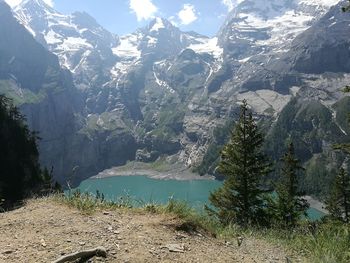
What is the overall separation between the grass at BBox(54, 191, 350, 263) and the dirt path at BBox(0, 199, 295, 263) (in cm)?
35

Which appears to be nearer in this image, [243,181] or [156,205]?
[156,205]

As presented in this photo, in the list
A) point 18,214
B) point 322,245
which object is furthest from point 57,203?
point 322,245

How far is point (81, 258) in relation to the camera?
868cm

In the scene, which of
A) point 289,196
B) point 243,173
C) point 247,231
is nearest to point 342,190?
point 289,196

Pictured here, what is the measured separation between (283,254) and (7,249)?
645 centimetres

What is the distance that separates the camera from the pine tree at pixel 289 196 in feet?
157

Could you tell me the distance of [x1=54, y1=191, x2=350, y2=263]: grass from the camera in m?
10.0

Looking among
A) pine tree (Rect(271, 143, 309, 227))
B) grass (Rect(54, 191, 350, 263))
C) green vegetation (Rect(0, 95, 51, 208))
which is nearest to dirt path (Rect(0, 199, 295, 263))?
grass (Rect(54, 191, 350, 263))

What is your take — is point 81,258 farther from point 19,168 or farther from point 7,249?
point 19,168

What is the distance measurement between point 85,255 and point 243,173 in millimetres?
33762

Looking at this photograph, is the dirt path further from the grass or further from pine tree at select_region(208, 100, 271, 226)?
pine tree at select_region(208, 100, 271, 226)

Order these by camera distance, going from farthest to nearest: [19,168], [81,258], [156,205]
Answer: [19,168]
[156,205]
[81,258]

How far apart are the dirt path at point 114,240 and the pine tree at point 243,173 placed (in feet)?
96.3

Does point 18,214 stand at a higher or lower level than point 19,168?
higher
